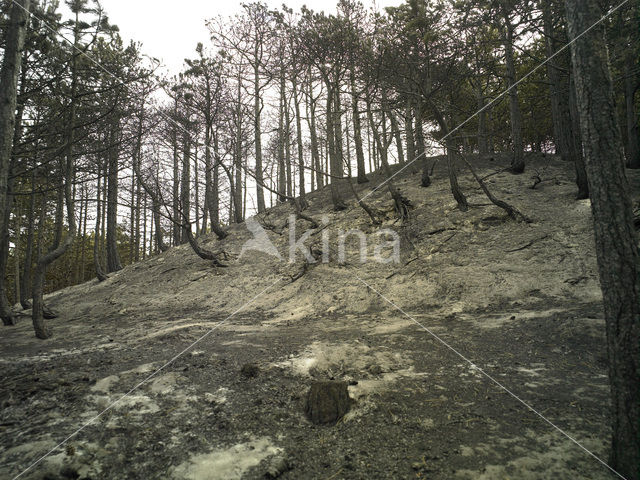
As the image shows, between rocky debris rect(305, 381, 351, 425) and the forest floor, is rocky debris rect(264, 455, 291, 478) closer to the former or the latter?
the forest floor

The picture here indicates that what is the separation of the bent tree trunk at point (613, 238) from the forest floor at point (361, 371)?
368 millimetres

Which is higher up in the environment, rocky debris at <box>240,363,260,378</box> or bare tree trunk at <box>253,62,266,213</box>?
bare tree trunk at <box>253,62,266,213</box>

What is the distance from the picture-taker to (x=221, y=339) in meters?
6.04

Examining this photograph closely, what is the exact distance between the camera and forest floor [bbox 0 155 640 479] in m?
2.64

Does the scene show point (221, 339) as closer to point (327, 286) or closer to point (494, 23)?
point (327, 286)

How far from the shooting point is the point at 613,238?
2.30m

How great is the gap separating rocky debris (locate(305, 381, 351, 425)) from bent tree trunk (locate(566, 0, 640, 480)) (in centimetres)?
216

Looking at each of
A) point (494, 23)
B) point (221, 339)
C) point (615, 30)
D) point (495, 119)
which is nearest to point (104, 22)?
point (221, 339)

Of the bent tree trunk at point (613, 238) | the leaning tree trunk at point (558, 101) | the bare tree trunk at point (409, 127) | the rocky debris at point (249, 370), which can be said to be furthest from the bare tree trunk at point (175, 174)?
the leaning tree trunk at point (558, 101)

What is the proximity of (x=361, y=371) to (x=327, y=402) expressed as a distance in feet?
3.04

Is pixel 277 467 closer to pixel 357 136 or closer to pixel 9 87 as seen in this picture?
pixel 9 87

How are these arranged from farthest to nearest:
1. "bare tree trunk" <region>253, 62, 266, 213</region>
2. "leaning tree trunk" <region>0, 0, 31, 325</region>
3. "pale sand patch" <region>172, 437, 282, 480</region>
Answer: "bare tree trunk" <region>253, 62, 266, 213</region>, "leaning tree trunk" <region>0, 0, 31, 325</region>, "pale sand patch" <region>172, 437, 282, 480</region>

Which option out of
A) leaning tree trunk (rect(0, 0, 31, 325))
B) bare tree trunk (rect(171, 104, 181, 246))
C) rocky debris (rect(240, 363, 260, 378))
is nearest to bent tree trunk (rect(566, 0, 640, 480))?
rocky debris (rect(240, 363, 260, 378))

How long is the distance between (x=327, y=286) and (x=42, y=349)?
6295mm
